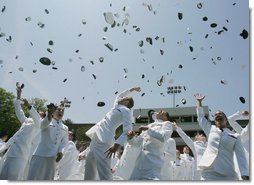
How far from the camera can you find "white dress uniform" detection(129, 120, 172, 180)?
5.16 metres

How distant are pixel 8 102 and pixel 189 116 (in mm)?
13556

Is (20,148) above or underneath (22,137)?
underneath

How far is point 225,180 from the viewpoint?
4.89 m

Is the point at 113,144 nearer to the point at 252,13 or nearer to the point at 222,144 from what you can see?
the point at 222,144

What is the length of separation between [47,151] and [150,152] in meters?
1.50

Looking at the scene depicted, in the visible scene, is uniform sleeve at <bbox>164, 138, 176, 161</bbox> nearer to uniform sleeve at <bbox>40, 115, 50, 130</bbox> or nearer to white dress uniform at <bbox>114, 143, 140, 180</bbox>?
white dress uniform at <bbox>114, 143, 140, 180</bbox>

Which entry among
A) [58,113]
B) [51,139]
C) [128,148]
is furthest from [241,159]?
[58,113]

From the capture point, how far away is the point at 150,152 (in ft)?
17.3

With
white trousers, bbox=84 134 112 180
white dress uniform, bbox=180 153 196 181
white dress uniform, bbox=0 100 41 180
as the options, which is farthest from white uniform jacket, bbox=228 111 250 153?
white dress uniform, bbox=0 100 41 180

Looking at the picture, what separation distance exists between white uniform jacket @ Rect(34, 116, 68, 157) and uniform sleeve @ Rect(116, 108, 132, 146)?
3.95 ft

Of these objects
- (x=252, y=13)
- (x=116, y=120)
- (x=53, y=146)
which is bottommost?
(x=53, y=146)

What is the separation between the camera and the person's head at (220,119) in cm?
522

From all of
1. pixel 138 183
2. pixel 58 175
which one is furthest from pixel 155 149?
pixel 58 175

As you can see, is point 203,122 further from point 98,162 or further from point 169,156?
point 98,162
